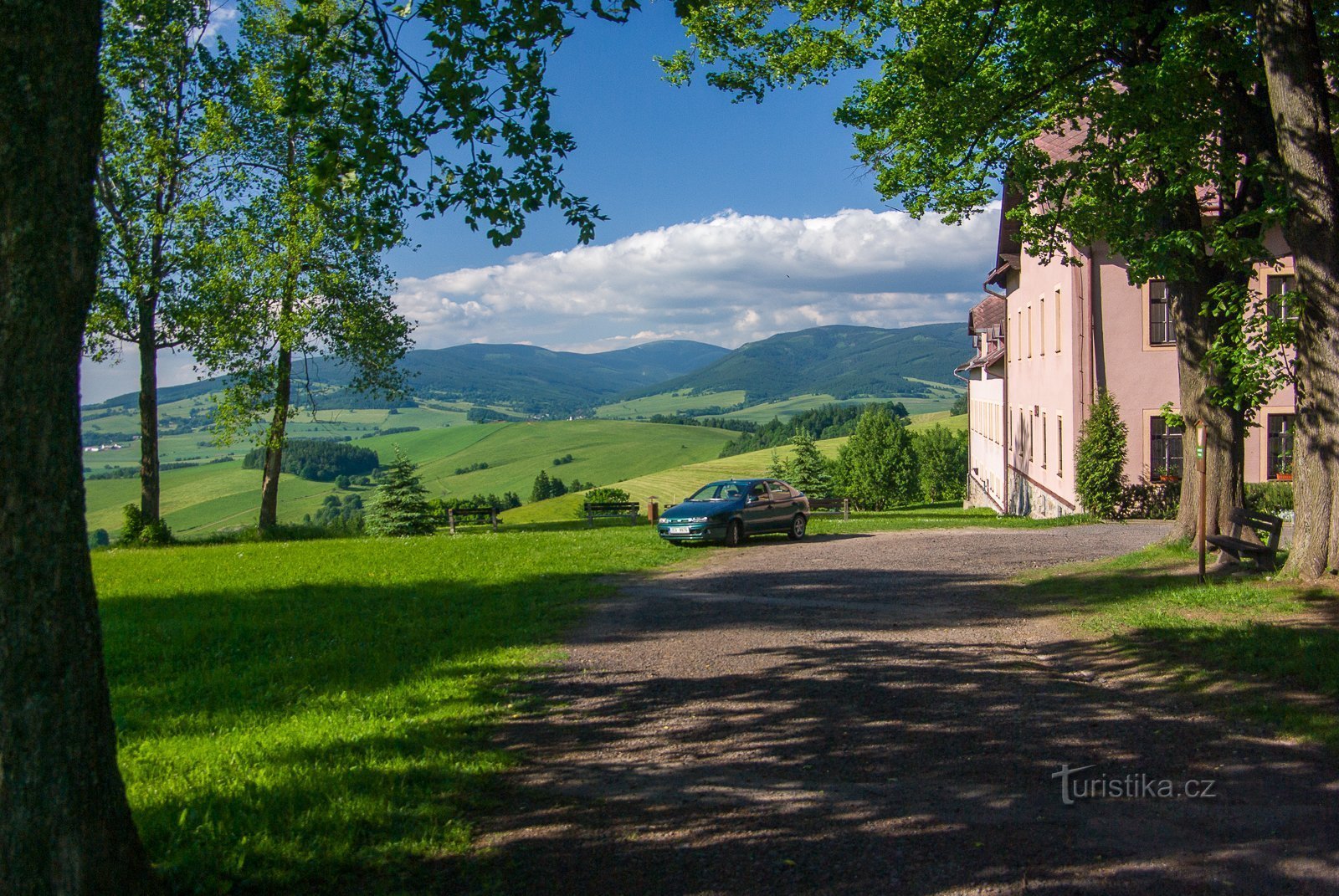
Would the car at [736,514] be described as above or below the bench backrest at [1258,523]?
below

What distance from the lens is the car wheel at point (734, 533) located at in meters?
22.3

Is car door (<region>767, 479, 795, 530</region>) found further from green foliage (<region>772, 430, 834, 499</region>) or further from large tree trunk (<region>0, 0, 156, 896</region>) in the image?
green foliage (<region>772, 430, 834, 499</region>)

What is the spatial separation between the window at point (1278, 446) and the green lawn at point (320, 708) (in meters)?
18.8

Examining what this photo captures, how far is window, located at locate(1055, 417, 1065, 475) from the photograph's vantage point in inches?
1142

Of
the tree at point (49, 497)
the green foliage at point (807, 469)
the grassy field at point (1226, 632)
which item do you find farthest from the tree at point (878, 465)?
the tree at point (49, 497)

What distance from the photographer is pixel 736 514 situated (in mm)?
22438

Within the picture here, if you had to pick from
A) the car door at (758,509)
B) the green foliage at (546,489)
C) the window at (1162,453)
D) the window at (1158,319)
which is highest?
the window at (1158,319)

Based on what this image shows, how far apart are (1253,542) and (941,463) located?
8137 cm

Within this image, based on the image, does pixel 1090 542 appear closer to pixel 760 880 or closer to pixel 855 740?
pixel 855 740

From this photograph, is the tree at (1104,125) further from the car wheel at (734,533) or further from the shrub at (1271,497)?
the shrub at (1271,497)

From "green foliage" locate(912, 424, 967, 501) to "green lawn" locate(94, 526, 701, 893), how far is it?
7654 cm

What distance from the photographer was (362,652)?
395 inches

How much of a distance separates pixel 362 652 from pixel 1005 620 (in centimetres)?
694

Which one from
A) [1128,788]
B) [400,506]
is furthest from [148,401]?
[1128,788]
